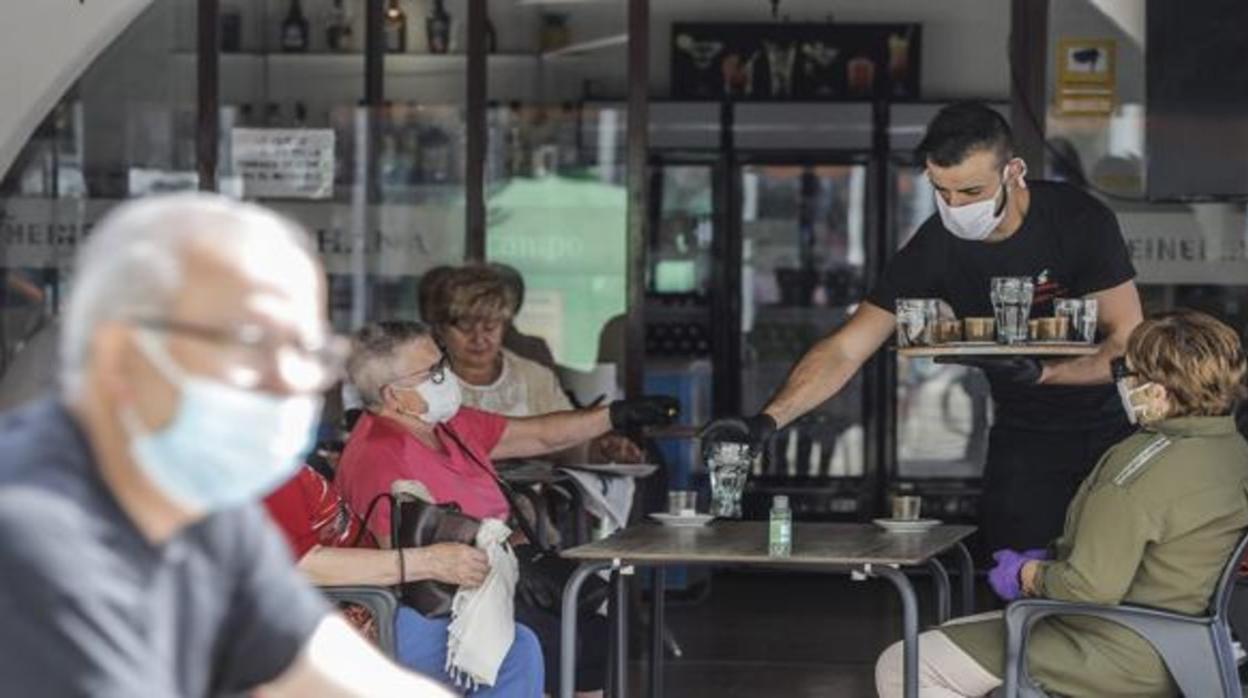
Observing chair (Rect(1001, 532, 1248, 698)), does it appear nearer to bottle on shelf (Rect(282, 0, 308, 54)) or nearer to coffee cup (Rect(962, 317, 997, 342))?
coffee cup (Rect(962, 317, 997, 342))

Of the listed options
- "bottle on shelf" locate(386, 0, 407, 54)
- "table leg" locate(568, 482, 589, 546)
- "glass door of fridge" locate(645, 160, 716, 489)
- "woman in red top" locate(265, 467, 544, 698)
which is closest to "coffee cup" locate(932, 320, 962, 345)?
"woman in red top" locate(265, 467, 544, 698)

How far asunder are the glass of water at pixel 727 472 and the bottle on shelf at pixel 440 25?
3440 mm

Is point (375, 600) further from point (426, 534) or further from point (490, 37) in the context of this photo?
A: point (490, 37)

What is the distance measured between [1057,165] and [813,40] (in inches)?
111

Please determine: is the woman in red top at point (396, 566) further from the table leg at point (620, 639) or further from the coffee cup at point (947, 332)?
the coffee cup at point (947, 332)

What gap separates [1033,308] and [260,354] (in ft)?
11.6

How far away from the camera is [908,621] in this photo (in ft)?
15.5

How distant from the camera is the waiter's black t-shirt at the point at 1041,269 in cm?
559

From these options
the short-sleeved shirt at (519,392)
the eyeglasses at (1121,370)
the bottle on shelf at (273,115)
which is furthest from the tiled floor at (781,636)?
the eyeglasses at (1121,370)

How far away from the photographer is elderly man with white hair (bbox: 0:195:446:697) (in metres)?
2.13

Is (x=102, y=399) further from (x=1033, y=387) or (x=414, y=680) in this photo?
(x=1033, y=387)

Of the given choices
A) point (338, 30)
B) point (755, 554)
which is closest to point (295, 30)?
point (338, 30)

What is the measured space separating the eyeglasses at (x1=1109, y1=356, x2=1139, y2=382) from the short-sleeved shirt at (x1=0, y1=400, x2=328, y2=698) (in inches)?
112

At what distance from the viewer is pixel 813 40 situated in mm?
11164
